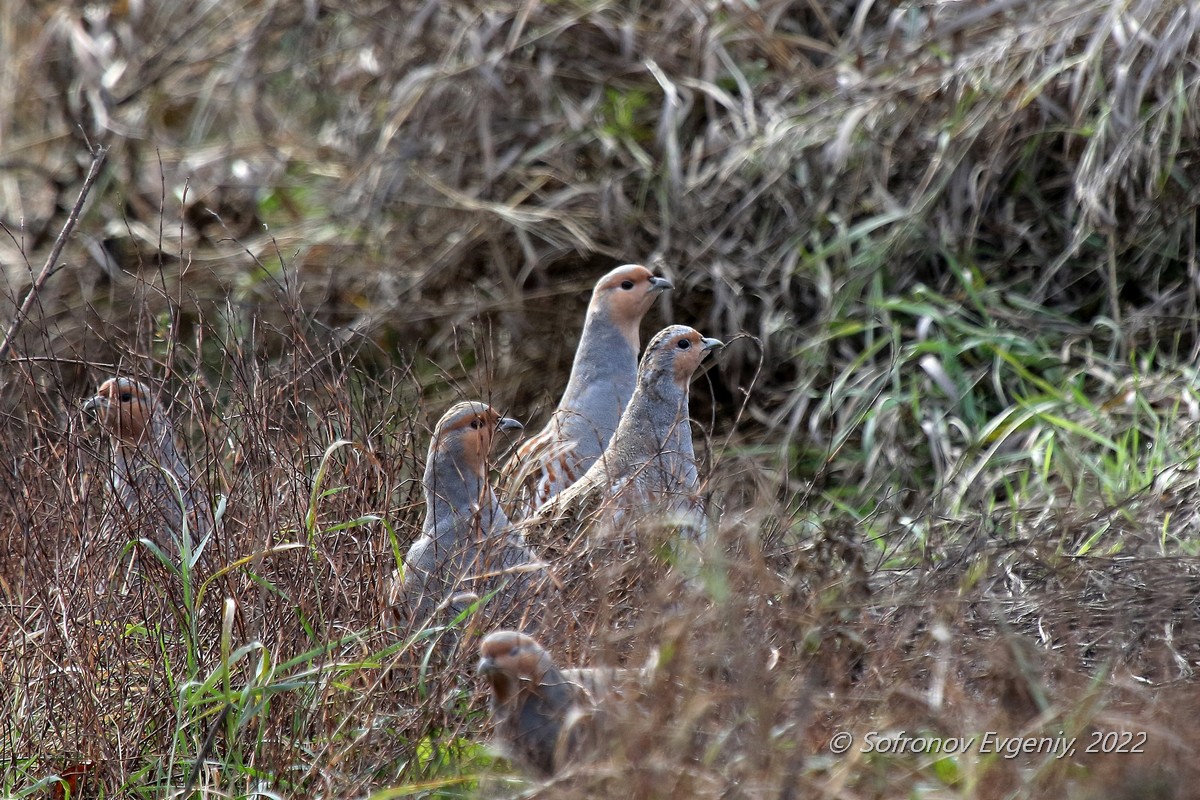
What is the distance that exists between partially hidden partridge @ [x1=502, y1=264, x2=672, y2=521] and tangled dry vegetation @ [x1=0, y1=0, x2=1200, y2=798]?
1.43 feet

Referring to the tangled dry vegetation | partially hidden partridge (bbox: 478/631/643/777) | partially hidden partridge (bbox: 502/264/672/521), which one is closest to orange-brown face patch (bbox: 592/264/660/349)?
partially hidden partridge (bbox: 502/264/672/521)

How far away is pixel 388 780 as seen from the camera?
3.06 meters

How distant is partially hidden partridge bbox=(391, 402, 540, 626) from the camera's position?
337 centimetres

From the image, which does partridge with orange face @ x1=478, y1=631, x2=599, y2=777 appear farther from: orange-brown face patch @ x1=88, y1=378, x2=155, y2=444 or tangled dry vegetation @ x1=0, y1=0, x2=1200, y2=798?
orange-brown face patch @ x1=88, y1=378, x2=155, y2=444

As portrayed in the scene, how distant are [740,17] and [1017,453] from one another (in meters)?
3.04

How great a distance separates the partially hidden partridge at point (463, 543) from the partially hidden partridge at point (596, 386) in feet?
2.77

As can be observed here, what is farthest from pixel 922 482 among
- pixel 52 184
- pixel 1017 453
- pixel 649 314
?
pixel 52 184

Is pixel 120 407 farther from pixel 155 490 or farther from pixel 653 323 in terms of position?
pixel 653 323

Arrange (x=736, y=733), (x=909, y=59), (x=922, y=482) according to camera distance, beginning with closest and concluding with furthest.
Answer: (x=736, y=733) → (x=922, y=482) → (x=909, y=59)

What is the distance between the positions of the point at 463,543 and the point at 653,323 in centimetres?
325

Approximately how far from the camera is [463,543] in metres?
3.58

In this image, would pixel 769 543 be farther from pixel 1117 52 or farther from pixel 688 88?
Answer: pixel 688 88

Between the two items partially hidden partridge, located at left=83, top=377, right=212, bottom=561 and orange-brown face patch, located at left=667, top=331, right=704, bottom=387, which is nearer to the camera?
partially hidden partridge, located at left=83, top=377, right=212, bottom=561

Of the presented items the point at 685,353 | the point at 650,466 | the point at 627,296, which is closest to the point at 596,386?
the point at 627,296
